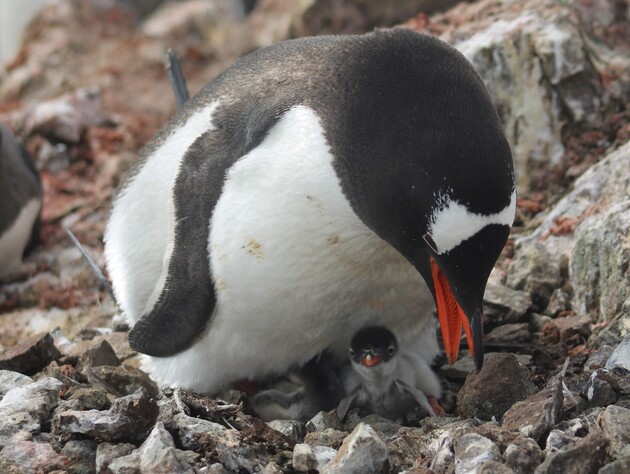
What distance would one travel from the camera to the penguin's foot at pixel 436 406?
4.46 m

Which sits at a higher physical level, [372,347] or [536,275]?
[372,347]

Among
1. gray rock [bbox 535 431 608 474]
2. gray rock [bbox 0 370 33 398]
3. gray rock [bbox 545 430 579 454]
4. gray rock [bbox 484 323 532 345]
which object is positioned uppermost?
gray rock [bbox 535 431 608 474]

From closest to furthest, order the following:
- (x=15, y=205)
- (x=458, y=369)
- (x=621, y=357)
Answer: (x=621, y=357), (x=458, y=369), (x=15, y=205)

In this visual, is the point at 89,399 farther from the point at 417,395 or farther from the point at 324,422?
the point at 417,395

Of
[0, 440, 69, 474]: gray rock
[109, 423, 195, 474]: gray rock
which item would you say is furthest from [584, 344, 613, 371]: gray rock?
[0, 440, 69, 474]: gray rock

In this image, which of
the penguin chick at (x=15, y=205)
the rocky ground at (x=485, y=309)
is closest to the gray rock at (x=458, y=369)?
the rocky ground at (x=485, y=309)

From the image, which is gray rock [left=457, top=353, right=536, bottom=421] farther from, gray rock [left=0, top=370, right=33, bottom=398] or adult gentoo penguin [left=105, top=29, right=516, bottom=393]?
gray rock [left=0, top=370, right=33, bottom=398]

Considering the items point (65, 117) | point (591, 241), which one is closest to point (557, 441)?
point (591, 241)

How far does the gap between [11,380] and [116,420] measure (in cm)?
83

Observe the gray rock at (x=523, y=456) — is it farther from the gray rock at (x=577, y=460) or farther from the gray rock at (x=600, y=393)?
the gray rock at (x=600, y=393)

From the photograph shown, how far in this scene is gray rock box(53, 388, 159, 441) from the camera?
3.58 metres

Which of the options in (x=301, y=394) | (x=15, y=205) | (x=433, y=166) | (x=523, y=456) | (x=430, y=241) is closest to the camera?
(x=523, y=456)

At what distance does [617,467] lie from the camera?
3012mm

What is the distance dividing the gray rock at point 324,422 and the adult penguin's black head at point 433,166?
518 millimetres
